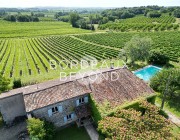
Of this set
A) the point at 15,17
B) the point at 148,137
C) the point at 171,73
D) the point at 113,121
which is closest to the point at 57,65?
the point at 171,73

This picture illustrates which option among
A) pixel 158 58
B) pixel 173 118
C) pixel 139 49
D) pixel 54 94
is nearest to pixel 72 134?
pixel 54 94

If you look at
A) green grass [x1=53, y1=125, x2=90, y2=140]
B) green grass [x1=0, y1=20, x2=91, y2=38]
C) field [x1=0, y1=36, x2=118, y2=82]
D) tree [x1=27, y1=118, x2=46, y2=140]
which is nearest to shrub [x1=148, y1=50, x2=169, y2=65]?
field [x1=0, y1=36, x2=118, y2=82]

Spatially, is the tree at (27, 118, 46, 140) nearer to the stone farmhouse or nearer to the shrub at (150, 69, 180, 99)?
the stone farmhouse

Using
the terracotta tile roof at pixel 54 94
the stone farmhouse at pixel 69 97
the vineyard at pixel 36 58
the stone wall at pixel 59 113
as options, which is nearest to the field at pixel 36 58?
the vineyard at pixel 36 58

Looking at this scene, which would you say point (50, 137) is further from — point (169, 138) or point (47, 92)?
point (169, 138)

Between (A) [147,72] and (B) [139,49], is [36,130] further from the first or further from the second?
(B) [139,49]

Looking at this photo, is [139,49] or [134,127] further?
[139,49]
